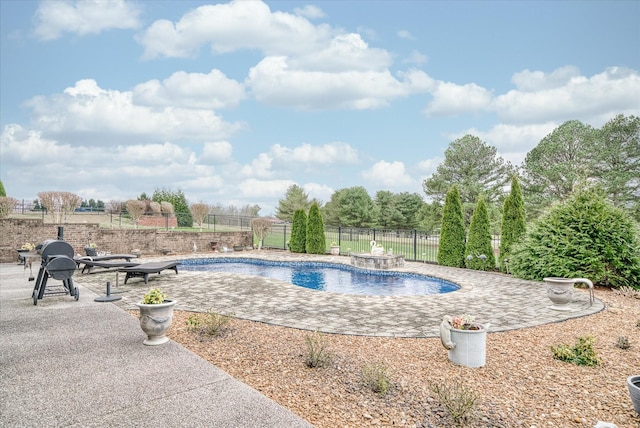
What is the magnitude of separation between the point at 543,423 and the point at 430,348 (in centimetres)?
170

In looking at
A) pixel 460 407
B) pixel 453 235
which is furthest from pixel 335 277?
pixel 460 407

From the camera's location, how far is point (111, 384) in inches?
134

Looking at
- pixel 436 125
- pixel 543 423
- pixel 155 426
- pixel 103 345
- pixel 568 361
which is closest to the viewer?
pixel 155 426

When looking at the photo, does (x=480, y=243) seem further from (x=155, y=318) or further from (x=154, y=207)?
(x=154, y=207)

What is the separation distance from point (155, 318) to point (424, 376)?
3.24 metres

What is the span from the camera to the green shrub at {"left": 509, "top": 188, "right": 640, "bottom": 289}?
344 inches

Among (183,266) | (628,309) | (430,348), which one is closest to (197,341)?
(430,348)

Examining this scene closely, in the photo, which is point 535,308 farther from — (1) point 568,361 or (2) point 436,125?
(2) point 436,125

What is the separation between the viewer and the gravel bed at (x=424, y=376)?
9.79ft

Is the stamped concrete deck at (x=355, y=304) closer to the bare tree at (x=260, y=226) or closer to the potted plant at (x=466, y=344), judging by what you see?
the potted plant at (x=466, y=344)

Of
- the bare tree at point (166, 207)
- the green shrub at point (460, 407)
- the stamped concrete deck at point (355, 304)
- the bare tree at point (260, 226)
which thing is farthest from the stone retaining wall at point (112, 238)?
the green shrub at point (460, 407)

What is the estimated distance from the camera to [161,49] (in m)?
12.4

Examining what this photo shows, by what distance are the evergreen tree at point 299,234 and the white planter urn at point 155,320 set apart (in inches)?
518

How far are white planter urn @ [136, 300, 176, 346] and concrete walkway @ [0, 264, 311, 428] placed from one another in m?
0.16
